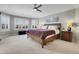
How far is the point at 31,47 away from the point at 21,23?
615mm

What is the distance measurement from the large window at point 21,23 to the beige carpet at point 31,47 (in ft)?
0.92

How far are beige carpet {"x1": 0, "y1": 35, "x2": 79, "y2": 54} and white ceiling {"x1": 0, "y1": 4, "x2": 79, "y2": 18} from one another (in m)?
0.60

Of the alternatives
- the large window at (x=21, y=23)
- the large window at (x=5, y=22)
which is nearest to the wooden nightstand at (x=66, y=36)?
the large window at (x=21, y=23)

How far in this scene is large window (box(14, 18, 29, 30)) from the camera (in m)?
2.06

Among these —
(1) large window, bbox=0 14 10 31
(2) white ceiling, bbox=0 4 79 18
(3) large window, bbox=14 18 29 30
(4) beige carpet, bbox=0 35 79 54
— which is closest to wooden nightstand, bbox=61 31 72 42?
(4) beige carpet, bbox=0 35 79 54

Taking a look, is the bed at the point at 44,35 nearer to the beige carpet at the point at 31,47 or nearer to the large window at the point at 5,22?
the beige carpet at the point at 31,47

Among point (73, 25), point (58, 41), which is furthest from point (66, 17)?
point (58, 41)

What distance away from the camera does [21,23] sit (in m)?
2.10

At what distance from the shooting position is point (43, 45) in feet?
6.44
